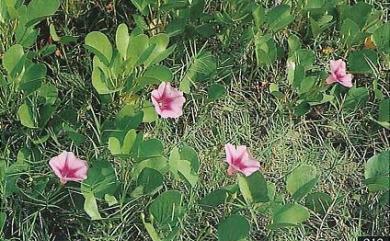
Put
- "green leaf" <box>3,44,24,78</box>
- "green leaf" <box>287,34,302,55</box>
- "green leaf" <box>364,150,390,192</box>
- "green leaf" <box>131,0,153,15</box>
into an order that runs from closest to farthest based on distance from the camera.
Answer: "green leaf" <box>3,44,24,78</box>
"green leaf" <box>364,150,390,192</box>
"green leaf" <box>131,0,153,15</box>
"green leaf" <box>287,34,302,55</box>

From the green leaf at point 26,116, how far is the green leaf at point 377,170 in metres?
0.82

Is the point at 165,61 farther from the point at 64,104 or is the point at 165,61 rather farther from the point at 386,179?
the point at 386,179

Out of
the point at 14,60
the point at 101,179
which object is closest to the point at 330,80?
the point at 101,179

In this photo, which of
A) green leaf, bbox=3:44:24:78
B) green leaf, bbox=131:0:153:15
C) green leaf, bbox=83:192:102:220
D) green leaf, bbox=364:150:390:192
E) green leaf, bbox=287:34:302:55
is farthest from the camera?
green leaf, bbox=287:34:302:55

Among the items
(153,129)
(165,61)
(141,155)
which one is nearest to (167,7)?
(165,61)

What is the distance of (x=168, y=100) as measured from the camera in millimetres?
2012

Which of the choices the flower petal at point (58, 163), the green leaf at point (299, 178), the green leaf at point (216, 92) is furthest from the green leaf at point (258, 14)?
the flower petal at point (58, 163)

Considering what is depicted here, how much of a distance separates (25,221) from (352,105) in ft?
→ 3.05

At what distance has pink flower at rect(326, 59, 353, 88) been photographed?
218cm

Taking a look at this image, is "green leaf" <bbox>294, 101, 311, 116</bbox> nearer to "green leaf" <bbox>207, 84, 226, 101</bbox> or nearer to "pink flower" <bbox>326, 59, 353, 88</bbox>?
"pink flower" <bbox>326, 59, 353, 88</bbox>

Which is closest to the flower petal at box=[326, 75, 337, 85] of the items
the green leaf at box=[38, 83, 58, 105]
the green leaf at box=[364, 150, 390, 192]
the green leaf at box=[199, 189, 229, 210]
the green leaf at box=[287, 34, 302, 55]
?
the green leaf at box=[287, 34, 302, 55]

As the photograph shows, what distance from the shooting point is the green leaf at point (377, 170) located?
6.66 ft

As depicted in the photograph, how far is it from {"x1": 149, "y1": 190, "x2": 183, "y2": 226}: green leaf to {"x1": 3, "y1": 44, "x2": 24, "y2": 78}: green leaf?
1.48ft

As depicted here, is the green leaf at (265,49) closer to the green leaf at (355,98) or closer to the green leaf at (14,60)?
the green leaf at (355,98)
